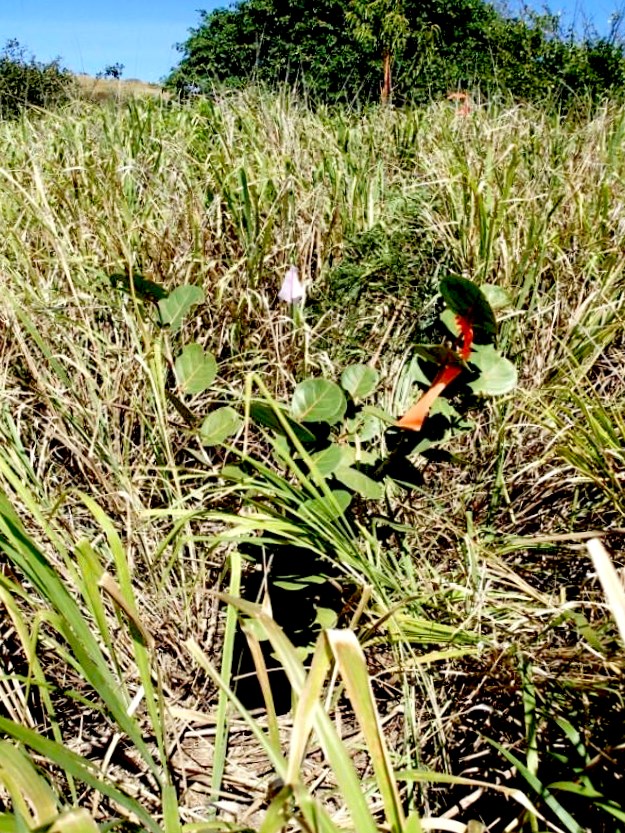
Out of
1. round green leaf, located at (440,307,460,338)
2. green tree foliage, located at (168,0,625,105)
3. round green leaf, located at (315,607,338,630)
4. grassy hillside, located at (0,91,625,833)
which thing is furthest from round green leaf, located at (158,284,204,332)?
green tree foliage, located at (168,0,625,105)

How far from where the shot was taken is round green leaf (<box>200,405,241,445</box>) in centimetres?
109

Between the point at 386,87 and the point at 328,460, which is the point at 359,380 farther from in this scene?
the point at 386,87

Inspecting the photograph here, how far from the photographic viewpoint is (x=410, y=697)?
0.98m

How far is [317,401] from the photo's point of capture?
1046 millimetres

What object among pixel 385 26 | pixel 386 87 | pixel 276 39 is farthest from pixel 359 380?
pixel 276 39

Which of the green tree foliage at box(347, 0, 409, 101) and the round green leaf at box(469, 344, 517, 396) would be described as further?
the green tree foliage at box(347, 0, 409, 101)

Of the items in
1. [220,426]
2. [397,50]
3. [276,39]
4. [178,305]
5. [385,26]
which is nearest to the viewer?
[220,426]

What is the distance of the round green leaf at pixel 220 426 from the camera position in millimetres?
1095

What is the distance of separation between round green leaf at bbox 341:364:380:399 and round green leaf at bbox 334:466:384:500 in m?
0.13

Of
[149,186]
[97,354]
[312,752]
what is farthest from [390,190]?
[312,752]

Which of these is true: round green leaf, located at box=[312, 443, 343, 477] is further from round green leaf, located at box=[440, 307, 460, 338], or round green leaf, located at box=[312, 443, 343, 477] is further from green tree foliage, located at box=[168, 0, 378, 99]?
green tree foliage, located at box=[168, 0, 378, 99]

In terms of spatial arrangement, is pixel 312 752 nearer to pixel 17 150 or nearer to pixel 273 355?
pixel 273 355

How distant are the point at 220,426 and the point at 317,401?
0.16 metres

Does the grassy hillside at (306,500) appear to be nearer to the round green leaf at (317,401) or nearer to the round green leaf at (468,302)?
the round green leaf at (317,401)
